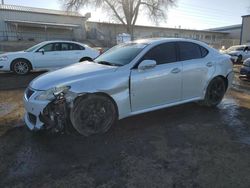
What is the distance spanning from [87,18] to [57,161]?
37304 mm

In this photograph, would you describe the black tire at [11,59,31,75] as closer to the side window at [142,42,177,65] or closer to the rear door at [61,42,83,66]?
the rear door at [61,42,83,66]

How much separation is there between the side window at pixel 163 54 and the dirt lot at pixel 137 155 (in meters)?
1.16

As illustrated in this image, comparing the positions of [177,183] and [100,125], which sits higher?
[100,125]

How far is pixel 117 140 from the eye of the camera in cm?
401

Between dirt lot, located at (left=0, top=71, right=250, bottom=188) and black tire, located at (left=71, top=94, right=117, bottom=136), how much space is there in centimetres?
15

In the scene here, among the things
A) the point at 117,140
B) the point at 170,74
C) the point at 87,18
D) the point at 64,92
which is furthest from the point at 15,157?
the point at 87,18

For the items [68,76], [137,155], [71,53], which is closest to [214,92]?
[137,155]

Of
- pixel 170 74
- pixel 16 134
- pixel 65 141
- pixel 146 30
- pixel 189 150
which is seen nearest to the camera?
pixel 189 150

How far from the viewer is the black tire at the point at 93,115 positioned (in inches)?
156

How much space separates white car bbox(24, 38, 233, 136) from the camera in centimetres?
389

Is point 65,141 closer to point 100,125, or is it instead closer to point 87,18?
point 100,125

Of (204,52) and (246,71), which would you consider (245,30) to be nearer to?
(246,71)

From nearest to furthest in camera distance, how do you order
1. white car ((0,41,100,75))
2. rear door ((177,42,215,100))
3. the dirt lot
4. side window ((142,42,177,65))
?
1. the dirt lot
2. side window ((142,42,177,65))
3. rear door ((177,42,215,100))
4. white car ((0,41,100,75))

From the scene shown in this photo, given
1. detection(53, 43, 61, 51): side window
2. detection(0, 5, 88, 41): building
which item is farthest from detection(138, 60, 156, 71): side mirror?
detection(0, 5, 88, 41): building
